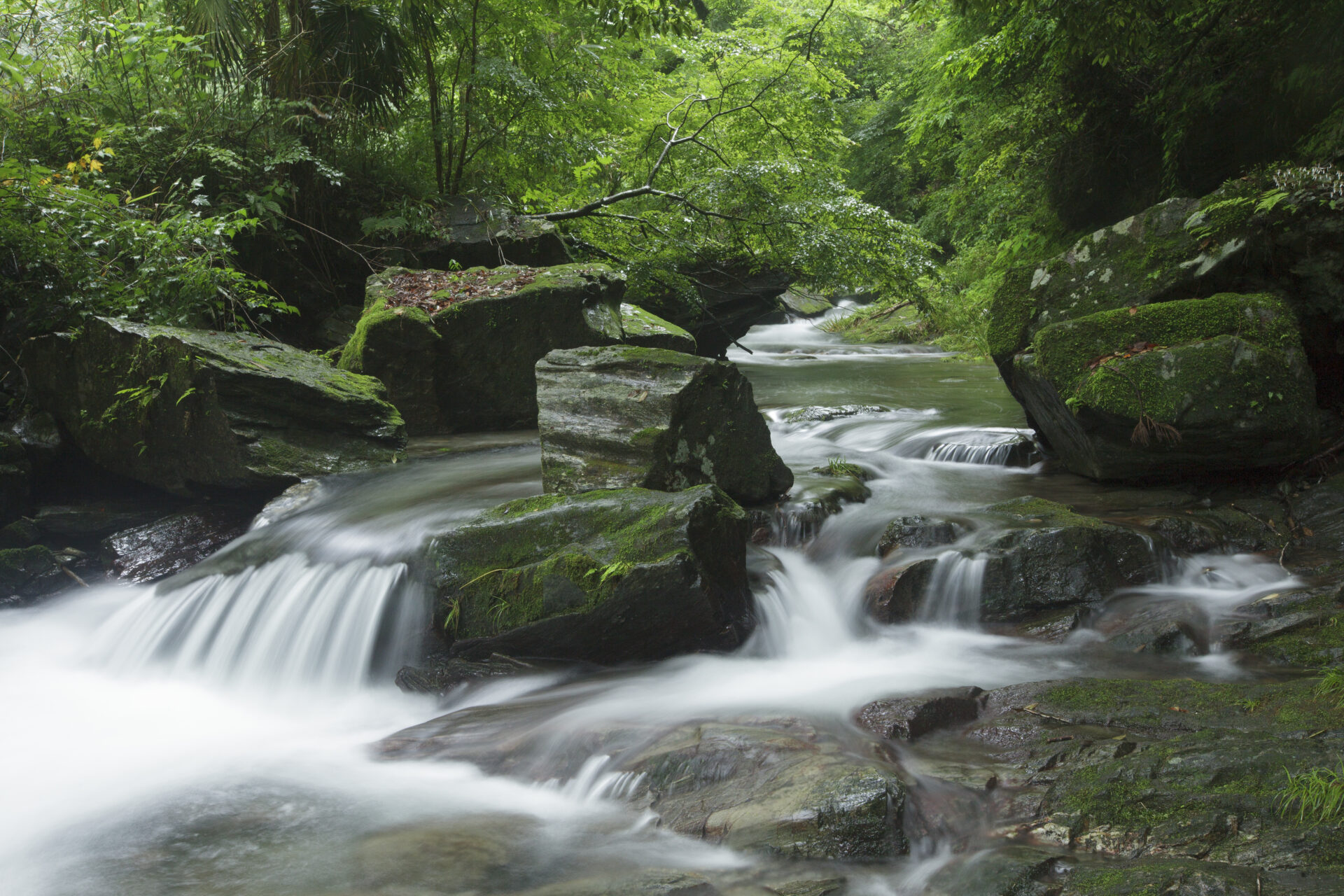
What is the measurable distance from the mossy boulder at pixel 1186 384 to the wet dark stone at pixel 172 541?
6732 millimetres

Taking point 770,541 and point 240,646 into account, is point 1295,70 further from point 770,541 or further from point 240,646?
point 240,646

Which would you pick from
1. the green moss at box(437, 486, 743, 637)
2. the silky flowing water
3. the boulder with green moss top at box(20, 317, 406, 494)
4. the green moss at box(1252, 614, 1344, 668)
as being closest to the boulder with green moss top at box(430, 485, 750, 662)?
the green moss at box(437, 486, 743, 637)

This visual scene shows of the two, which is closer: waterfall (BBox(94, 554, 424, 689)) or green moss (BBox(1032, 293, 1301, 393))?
waterfall (BBox(94, 554, 424, 689))

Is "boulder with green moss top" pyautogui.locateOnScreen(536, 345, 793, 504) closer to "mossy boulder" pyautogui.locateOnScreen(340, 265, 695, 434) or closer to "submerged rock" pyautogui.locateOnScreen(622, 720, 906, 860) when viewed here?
"submerged rock" pyautogui.locateOnScreen(622, 720, 906, 860)

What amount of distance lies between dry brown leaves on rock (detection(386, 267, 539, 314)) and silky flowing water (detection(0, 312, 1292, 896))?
232cm

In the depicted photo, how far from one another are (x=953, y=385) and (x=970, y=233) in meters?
5.36

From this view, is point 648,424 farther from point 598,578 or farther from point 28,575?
point 28,575

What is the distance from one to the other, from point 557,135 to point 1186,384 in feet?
30.1

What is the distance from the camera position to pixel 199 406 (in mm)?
6844

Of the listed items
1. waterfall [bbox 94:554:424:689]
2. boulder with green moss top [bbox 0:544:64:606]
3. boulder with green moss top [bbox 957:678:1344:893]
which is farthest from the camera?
boulder with green moss top [bbox 0:544:64:606]

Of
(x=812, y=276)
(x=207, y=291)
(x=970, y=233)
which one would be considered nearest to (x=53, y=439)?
(x=207, y=291)

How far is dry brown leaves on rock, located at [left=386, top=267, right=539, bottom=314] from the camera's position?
352 inches

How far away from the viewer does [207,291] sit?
7816 mm

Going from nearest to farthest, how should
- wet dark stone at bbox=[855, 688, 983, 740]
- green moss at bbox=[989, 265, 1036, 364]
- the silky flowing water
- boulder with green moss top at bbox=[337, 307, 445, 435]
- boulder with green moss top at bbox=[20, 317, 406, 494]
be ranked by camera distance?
the silky flowing water < wet dark stone at bbox=[855, 688, 983, 740] < boulder with green moss top at bbox=[20, 317, 406, 494] < green moss at bbox=[989, 265, 1036, 364] < boulder with green moss top at bbox=[337, 307, 445, 435]
